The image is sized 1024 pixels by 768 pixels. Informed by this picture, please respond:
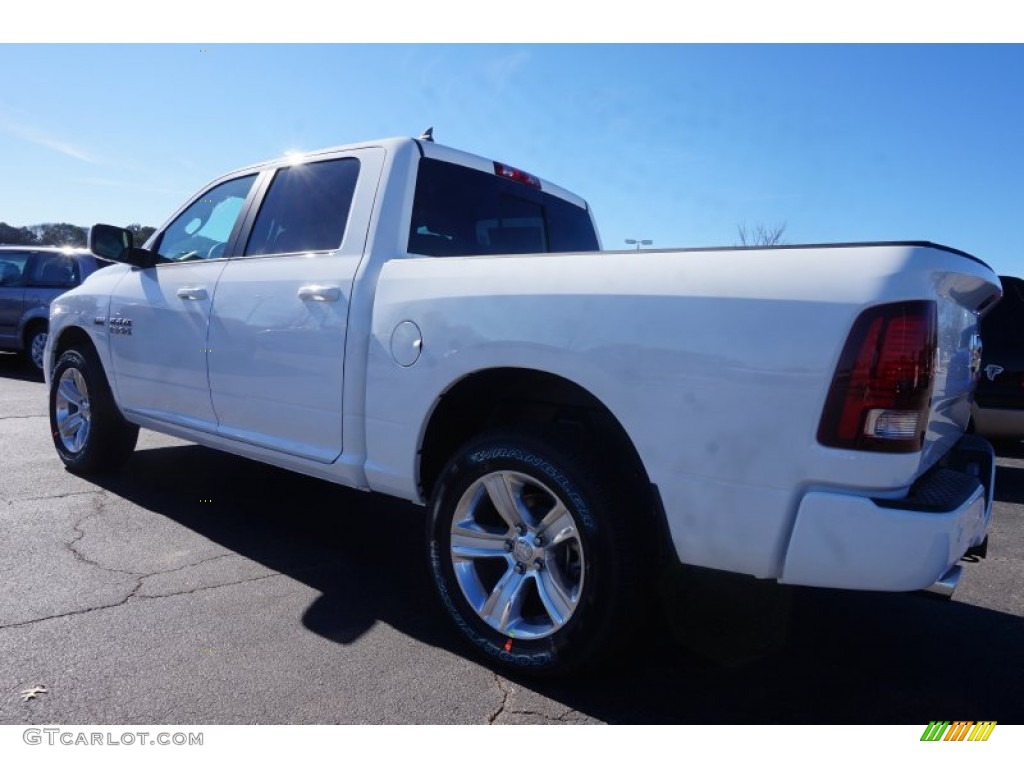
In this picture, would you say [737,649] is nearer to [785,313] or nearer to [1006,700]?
[1006,700]

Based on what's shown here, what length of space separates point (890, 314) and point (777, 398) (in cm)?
34

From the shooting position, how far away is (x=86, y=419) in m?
4.95

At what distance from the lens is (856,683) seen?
8.50 ft

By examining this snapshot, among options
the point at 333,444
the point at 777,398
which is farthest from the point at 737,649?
the point at 333,444

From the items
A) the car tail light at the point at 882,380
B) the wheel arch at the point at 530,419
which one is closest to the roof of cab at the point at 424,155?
the wheel arch at the point at 530,419

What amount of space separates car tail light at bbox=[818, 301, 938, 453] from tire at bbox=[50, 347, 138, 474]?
432 centimetres

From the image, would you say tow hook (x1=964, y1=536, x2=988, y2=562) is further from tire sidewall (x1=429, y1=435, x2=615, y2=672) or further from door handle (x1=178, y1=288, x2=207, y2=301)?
door handle (x1=178, y1=288, x2=207, y2=301)

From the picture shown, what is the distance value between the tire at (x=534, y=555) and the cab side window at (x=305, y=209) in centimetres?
138

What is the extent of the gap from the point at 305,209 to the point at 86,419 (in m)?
2.46

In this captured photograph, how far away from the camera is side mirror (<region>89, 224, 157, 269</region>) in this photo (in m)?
4.39

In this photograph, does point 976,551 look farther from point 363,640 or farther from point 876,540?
point 363,640

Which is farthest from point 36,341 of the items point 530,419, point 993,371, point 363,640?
point 993,371

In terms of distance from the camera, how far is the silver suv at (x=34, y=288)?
434 inches

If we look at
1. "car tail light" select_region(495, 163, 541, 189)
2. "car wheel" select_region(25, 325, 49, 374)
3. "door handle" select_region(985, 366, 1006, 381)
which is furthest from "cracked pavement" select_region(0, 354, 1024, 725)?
"car wheel" select_region(25, 325, 49, 374)
